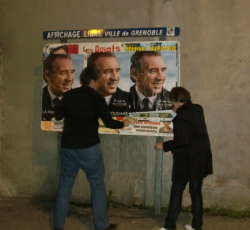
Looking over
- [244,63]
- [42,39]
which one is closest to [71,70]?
[42,39]

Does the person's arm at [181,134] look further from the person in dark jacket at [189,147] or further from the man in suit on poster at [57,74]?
the man in suit on poster at [57,74]

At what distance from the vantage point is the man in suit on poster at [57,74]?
3908 mm

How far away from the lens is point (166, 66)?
3596 mm

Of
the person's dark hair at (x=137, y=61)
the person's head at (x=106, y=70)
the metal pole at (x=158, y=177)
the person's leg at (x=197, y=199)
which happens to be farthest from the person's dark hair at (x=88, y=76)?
the person's leg at (x=197, y=199)

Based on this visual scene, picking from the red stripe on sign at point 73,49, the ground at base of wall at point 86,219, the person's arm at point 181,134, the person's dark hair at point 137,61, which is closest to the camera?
the person's arm at point 181,134

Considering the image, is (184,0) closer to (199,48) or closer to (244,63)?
(199,48)

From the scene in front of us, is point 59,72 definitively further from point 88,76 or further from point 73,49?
Result: point 88,76

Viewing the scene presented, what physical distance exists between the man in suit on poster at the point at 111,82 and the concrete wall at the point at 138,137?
20.8 inches

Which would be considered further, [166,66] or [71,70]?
[71,70]

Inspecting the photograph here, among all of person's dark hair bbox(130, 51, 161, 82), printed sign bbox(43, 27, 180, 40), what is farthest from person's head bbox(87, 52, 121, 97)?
printed sign bbox(43, 27, 180, 40)

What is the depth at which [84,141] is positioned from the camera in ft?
10.0

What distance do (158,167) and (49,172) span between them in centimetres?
177

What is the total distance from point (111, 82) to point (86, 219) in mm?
1902

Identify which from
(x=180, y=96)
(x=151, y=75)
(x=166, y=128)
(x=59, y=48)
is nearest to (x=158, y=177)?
(x=166, y=128)
